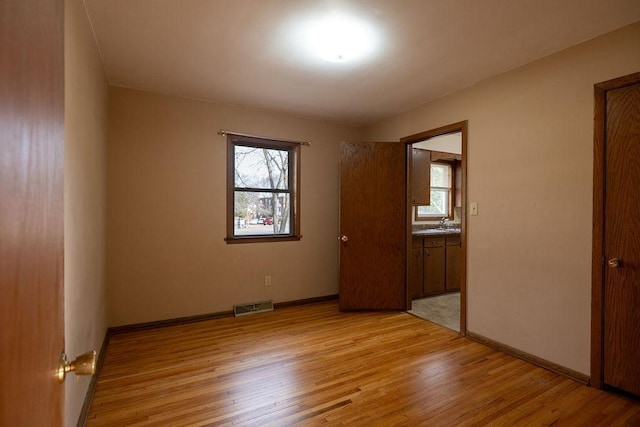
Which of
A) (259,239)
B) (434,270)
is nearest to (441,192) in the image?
(434,270)

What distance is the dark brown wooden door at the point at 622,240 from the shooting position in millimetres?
1964

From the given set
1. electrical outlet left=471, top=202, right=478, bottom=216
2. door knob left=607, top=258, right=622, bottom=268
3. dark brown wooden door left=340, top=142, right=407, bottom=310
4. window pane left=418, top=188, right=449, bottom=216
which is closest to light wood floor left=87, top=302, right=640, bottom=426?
dark brown wooden door left=340, top=142, right=407, bottom=310

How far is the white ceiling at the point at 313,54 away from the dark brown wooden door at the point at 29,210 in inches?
60.4

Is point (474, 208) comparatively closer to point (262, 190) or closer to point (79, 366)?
point (262, 190)

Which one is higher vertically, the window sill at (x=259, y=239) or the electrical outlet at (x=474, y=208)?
the electrical outlet at (x=474, y=208)

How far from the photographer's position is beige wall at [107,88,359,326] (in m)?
3.08

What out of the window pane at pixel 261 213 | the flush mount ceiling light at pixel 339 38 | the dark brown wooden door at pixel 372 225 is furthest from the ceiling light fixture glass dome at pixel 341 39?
the window pane at pixel 261 213

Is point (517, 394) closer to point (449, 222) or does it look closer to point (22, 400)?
point (22, 400)

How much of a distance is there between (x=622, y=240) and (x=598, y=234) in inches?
4.8

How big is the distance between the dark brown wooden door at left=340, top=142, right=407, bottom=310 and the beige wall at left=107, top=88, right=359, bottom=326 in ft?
2.01

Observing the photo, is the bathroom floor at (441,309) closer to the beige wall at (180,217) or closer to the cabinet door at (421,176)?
the cabinet door at (421,176)

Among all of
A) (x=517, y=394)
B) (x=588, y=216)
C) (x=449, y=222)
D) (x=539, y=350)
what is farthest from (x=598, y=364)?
(x=449, y=222)

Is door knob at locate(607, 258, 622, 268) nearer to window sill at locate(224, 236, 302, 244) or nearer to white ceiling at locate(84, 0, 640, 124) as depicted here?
white ceiling at locate(84, 0, 640, 124)

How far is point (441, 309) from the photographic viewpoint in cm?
384
